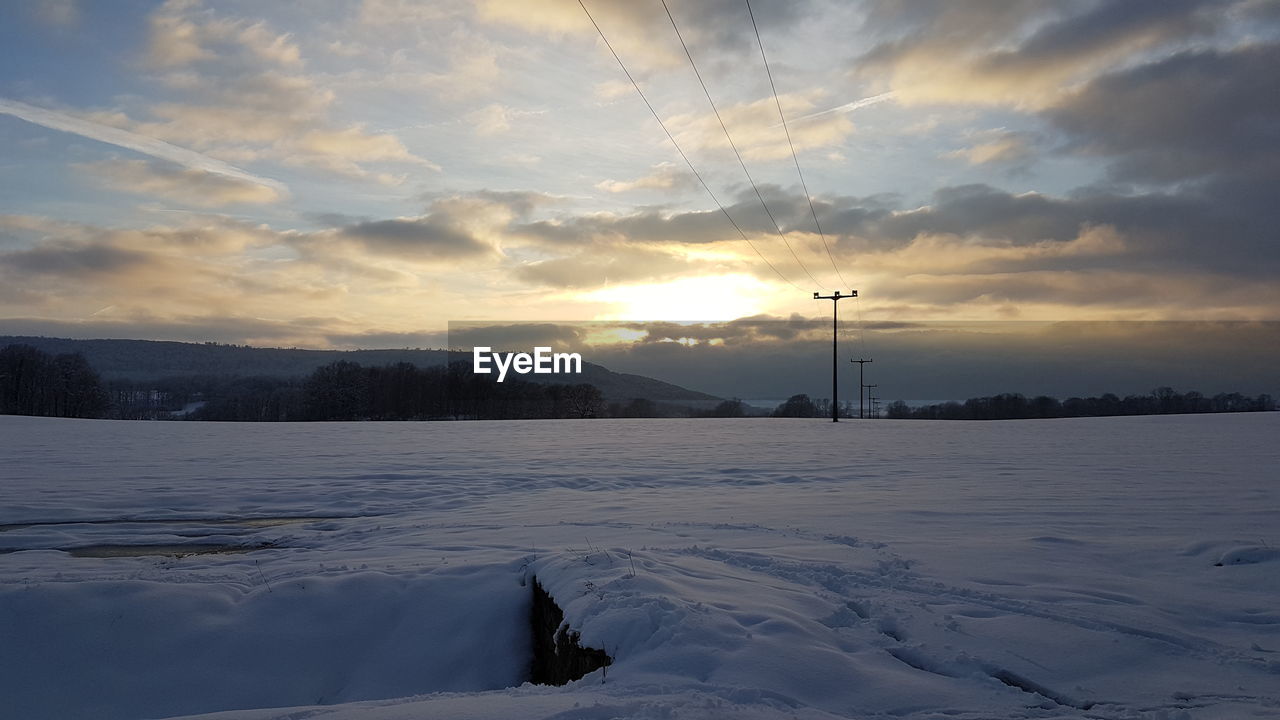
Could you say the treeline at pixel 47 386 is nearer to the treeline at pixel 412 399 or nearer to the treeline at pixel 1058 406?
the treeline at pixel 412 399

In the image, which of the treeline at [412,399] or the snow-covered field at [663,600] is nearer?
the snow-covered field at [663,600]

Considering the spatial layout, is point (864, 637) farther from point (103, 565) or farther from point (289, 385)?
point (289, 385)

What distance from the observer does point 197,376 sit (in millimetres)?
122062

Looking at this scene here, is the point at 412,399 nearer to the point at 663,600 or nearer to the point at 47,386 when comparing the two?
the point at 47,386

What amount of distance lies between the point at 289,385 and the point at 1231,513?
10664cm

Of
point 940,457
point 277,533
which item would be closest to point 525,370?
point 940,457

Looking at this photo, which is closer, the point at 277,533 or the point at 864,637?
the point at 864,637

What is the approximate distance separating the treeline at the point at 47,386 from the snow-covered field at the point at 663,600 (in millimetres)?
71294

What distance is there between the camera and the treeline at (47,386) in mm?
67438

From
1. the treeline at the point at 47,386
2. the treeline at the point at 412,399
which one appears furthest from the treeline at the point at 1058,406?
the treeline at the point at 47,386

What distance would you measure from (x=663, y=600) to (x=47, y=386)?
86.1 m

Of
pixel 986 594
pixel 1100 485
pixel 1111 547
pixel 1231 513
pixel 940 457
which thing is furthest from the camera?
pixel 940 457

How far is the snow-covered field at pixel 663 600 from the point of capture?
367 cm

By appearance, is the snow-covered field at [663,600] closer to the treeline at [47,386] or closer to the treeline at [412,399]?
the treeline at [412,399]
